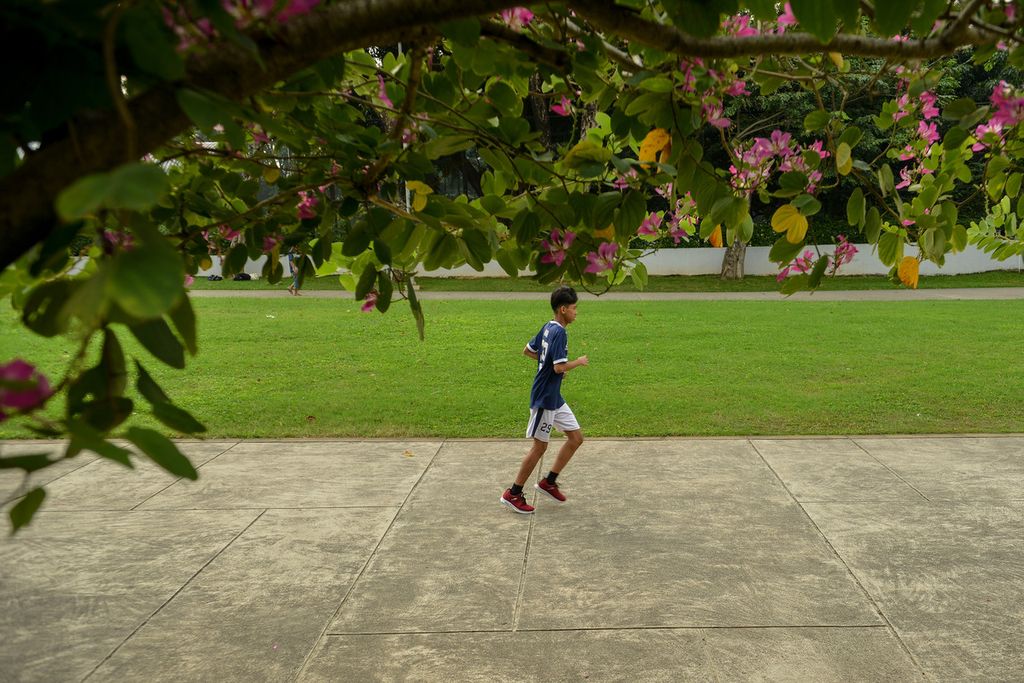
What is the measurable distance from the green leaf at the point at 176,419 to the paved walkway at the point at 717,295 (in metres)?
19.2

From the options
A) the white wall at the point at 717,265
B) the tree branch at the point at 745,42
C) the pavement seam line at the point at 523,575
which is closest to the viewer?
the tree branch at the point at 745,42

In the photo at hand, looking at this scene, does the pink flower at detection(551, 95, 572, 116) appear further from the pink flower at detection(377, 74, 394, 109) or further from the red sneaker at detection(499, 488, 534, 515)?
the red sneaker at detection(499, 488, 534, 515)

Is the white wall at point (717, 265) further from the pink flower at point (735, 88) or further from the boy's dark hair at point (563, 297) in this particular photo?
the pink flower at point (735, 88)

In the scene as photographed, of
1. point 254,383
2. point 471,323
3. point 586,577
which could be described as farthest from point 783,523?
point 471,323

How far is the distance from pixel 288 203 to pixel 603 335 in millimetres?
12308

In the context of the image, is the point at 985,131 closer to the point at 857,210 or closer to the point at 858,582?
the point at 857,210

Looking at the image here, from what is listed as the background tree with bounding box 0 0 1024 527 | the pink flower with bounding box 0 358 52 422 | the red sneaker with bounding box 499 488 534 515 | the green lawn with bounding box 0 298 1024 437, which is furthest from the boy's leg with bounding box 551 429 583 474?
the pink flower with bounding box 0 358 52 422

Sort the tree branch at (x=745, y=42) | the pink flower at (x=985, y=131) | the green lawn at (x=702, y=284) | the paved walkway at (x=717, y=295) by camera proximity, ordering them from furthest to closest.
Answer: the green lawn at (x=702, y=284), the paved walkway at (x=717, y=295), the pink flower at (x=985, y=131), the tree branch at (x=745, y=42)

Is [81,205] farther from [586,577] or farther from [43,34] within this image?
[586,577]

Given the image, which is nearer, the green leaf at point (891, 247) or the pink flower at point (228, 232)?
the green leaf at point (891, 247)

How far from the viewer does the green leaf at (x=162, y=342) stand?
111 cm

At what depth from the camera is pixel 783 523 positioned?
561 centimetres

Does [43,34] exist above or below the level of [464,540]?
above

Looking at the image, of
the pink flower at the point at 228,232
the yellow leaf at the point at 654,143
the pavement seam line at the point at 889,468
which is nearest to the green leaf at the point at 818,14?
the yellow leaf at the point at 654,143
